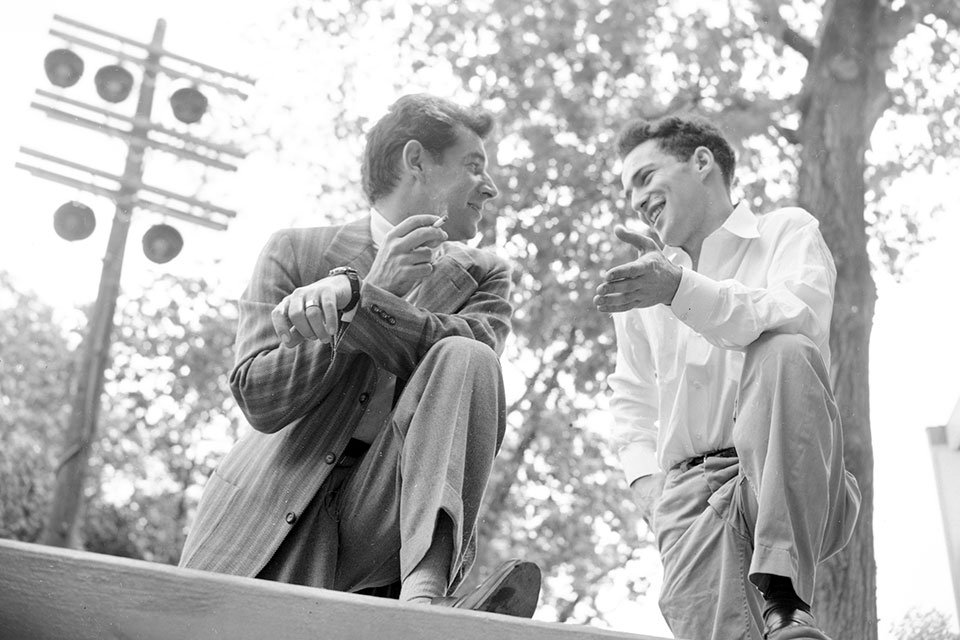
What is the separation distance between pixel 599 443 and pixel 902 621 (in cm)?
521

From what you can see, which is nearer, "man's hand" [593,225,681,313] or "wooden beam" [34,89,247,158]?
"man's hand" [593,225,681,313]

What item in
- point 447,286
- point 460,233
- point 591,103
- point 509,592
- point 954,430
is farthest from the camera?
point 591,103

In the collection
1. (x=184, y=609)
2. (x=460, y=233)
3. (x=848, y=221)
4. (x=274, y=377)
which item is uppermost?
(x=848, y=221)

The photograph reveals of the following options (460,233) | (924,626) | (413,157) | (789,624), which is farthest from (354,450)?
(924,626)

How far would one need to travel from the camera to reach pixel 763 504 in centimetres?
234

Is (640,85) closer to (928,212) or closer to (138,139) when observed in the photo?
(928,212)

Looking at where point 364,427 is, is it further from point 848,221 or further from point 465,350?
point 848,221

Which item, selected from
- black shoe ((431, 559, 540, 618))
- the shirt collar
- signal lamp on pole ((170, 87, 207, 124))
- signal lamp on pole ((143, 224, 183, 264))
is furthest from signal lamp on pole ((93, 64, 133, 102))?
black shoe ((431, 559, 540, 618))

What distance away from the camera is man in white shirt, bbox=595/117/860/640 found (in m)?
2.36

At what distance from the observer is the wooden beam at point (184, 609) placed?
64.2 inches

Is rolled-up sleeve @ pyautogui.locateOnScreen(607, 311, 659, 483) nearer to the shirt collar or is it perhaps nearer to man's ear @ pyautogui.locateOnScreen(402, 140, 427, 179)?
the shirt collar

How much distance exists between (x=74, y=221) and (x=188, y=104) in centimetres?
110

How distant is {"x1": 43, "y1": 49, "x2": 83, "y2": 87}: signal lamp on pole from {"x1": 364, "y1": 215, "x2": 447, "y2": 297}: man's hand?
6054 millimetres

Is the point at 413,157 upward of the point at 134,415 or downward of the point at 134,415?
downward
